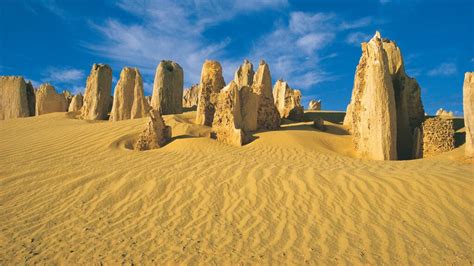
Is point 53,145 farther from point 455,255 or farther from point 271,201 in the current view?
point 455,255

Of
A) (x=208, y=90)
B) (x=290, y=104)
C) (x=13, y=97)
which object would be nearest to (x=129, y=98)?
(x=208, y=90)

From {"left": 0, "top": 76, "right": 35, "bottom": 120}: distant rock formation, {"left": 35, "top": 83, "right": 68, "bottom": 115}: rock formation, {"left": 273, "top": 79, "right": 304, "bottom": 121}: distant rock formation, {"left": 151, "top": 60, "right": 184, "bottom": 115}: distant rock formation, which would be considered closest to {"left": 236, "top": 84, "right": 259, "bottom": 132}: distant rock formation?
{"left": 151, "top": 60, "right": 184, "bottom": 115}: distant rock formation

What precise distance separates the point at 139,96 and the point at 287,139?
25.4ft

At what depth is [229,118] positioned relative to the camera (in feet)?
33.9

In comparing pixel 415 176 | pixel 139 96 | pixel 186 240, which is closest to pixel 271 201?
pixel 186 240

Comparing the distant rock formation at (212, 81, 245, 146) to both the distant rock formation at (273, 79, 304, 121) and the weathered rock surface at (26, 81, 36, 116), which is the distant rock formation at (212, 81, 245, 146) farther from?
the weathered rock surface at (26, 81, 36, 116)

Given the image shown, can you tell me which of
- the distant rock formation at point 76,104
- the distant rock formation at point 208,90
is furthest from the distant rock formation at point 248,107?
the distant rock formation at point 76,104

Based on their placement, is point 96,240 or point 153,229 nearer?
point 96,240

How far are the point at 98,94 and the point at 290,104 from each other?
981 cm

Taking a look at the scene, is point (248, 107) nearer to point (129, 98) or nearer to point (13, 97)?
point (129, 98)

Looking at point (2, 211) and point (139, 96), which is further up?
point (139, 96)

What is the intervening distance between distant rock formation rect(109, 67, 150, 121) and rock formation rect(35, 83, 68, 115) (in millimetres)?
7151

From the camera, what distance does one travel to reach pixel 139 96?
1495 cm

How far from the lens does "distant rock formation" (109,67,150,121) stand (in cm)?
1489
